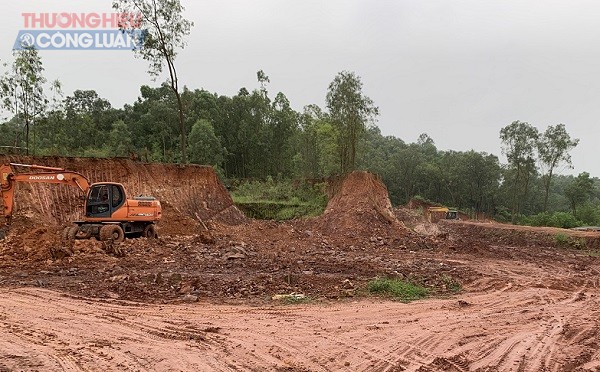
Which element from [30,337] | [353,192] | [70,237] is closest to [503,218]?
[353,192]

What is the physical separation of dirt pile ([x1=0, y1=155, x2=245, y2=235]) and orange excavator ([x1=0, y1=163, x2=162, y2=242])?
2107 millimetres

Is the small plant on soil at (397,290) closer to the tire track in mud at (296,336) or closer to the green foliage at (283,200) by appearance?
the tire track in mud at (296,336)

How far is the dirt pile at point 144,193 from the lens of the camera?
18.8 metres

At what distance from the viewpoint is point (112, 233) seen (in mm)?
16109

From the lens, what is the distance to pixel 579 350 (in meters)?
6.81

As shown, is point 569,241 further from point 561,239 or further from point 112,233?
point 112,233

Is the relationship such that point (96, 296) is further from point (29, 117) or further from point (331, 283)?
point (29, 117)

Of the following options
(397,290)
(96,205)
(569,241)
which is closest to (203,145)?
(96,205)

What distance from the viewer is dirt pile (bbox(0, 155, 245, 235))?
1878 cm

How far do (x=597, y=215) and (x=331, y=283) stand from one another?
41.9 metres

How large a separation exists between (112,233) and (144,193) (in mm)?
6505

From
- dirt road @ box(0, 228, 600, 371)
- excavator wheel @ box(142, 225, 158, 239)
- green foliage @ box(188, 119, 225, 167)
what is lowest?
dirt road @ box(0, 228, 600, 371)

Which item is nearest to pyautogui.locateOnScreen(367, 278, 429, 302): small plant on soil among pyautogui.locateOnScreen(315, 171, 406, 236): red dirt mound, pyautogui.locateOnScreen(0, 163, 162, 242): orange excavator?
pyautogui.locateOnScreen(0, 163, 162, 242): orange excavator

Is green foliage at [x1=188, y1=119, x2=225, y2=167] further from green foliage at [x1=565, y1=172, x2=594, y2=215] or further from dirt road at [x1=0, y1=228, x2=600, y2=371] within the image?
green foliage at [x1=565, y1=172, x2=594, y2=215]
